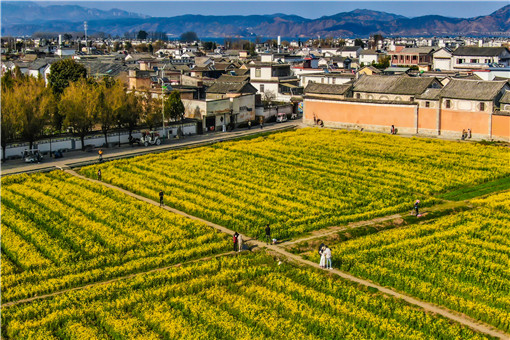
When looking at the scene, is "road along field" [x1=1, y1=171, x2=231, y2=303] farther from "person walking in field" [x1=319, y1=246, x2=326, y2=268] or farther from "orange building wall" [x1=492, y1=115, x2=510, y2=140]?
"orange building wall" [x1=492, y1=115, x2=510, y2=140]

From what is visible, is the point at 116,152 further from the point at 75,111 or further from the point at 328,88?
the point at 328,88

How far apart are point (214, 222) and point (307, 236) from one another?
192 inches

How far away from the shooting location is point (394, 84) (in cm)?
A: 6266

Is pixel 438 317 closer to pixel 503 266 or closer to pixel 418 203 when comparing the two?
pixel 503 266

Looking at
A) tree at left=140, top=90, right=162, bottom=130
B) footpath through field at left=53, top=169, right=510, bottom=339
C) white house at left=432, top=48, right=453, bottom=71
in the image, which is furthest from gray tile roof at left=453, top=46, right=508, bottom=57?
footpath through field at left=53, top=169, right=510, bottom=339

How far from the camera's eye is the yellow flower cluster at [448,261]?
2156 centimetres

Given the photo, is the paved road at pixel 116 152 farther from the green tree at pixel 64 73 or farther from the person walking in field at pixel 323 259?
the person walking in field at pixel 323 259

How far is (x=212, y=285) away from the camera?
2306 cm

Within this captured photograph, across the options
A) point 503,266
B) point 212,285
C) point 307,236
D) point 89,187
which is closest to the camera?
point 212,285

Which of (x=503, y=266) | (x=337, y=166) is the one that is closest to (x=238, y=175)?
(x=337, y=166)

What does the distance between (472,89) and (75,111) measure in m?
34.3

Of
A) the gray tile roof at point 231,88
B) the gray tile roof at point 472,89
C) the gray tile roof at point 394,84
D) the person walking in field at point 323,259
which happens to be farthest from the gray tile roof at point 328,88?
the person walking in field at point 323,259

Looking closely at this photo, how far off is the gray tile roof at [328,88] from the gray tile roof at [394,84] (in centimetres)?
118

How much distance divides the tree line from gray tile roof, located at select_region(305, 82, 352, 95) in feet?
53.1
